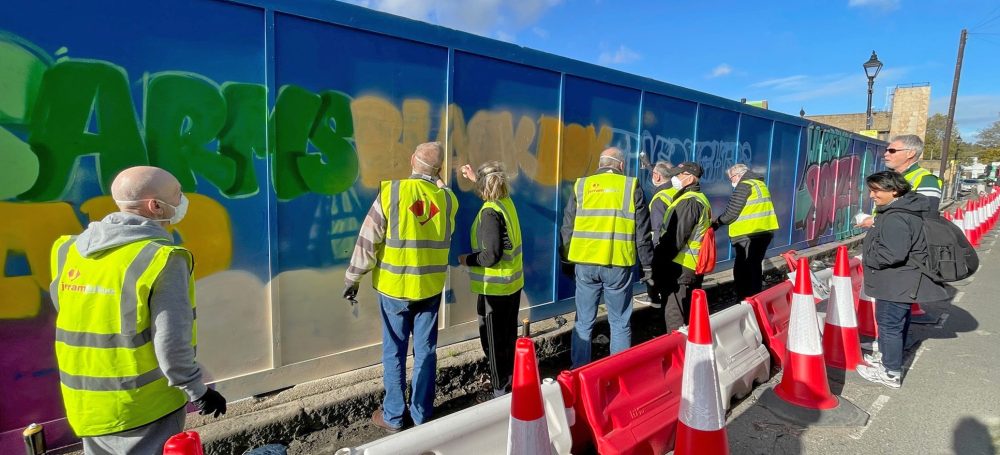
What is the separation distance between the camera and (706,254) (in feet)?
14.4

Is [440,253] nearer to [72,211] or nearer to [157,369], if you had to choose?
[157,369]

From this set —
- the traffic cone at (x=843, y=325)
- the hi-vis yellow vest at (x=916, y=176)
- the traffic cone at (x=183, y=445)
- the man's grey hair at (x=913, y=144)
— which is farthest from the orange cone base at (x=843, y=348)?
the traffic cone at (x=183, y=445)

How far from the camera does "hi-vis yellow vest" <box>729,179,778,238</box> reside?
5641 millimetres

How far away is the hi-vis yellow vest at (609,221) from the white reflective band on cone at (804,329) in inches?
47.6

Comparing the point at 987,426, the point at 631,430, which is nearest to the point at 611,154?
the point at 631,430

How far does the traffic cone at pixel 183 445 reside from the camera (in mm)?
1314

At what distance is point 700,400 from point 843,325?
2585 millimetres

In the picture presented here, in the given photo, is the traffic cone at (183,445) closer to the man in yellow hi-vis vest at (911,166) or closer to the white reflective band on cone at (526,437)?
the white reflective band on cone at (526,437)

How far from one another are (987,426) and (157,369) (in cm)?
484

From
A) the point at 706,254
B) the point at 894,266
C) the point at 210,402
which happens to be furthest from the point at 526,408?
the point at 894,266

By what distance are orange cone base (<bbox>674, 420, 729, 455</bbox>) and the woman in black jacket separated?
A: 235cm

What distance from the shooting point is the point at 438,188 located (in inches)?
128

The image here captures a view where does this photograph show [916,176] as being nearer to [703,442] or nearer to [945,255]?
[945,255]

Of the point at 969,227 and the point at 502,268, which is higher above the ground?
the point at 502,268
